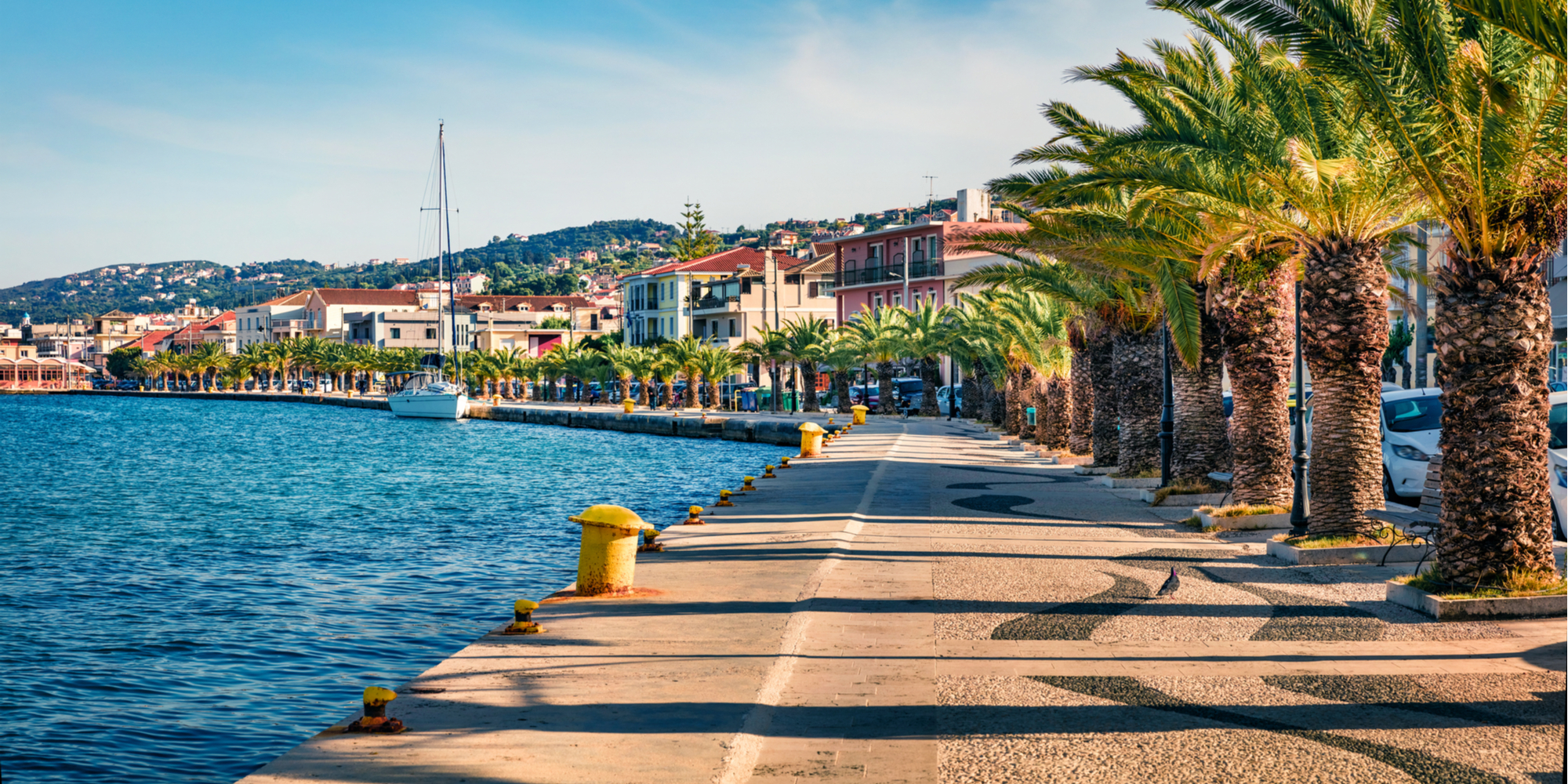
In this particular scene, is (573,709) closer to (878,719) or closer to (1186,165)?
(878,719)

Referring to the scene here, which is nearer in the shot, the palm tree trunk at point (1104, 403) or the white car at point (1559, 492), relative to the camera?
the white car at point (1559, 492)

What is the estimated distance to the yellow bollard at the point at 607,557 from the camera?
11.4 m

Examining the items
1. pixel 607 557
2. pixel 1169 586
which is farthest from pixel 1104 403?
pixel 607 557

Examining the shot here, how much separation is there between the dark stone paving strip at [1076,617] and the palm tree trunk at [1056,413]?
2168 cm

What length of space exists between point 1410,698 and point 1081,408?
75.8 feet

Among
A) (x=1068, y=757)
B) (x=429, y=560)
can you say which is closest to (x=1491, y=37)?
(x=1068, y=757)

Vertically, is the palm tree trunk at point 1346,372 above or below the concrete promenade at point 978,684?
above

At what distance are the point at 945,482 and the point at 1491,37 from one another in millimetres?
14623

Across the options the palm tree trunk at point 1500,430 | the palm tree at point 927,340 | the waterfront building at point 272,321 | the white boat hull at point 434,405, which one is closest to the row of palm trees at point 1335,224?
the palm tree trunk at point 1500,430

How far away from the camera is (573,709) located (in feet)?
24.8

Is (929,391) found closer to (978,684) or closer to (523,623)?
(523,623)

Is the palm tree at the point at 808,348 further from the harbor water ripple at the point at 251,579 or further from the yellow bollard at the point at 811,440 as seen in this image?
the yellow bollard at the point at 811,440

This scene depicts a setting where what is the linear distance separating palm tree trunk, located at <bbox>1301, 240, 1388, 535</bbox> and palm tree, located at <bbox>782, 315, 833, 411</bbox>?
150 ft

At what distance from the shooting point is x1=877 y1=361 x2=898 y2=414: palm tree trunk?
58.8 metres
